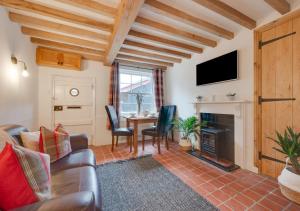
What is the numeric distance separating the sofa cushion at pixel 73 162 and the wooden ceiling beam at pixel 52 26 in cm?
190

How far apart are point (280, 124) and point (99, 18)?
298 centimetres

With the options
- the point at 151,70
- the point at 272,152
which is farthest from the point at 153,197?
the point at 151,70

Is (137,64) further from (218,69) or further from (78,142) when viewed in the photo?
(78,142)

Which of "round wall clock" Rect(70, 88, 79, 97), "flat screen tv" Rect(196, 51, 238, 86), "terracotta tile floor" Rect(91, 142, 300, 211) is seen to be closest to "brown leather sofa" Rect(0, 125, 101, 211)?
"terracotta tile floor" Rect(91, 142, 300, 211)

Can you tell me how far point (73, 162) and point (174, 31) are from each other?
2.34 metres

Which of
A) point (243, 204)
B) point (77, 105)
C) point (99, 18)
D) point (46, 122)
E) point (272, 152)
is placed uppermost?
point (99, 18)

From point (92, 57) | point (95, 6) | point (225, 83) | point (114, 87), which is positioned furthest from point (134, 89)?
point (95, 6)

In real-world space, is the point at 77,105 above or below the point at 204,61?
below

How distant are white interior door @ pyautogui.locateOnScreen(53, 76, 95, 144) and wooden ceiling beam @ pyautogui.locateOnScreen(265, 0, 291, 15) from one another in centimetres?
355

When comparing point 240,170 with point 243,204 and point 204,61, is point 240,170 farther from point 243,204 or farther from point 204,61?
point 204,61

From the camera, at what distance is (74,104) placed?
3389 millimetres

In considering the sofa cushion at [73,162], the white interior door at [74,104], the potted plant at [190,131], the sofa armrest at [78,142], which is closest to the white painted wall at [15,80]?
the white interior door at [74,104]

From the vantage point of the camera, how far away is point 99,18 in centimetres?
199

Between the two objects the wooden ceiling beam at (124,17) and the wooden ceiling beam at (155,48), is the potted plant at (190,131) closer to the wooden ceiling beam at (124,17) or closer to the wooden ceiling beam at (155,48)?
the wooden ceiling beam at (155,48)
